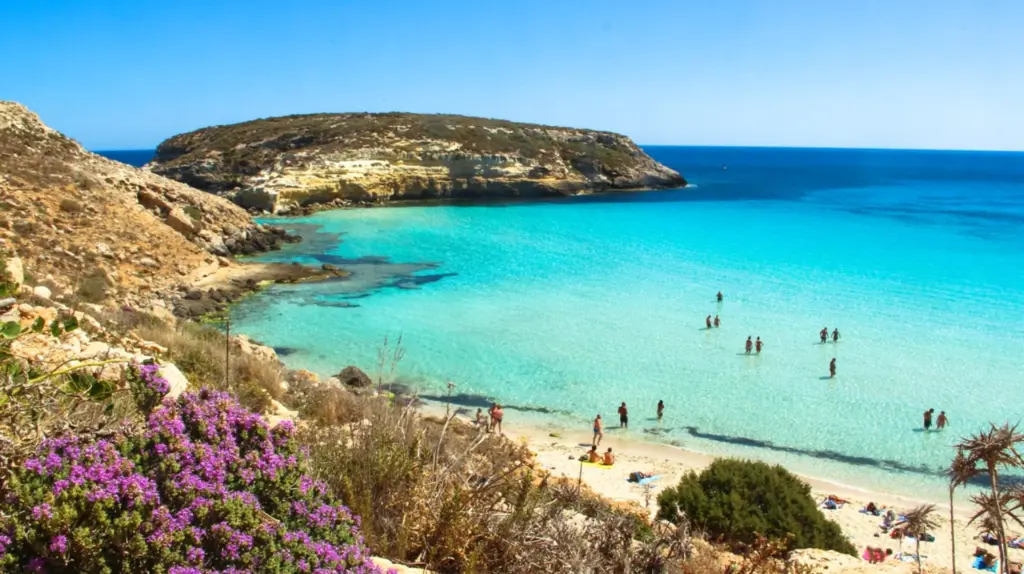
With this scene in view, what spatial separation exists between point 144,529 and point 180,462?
0.36 metres

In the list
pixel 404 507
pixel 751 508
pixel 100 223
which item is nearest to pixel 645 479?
pixel 751 508

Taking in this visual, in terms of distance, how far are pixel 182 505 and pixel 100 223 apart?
25.8m

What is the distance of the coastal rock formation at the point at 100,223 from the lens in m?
20.7

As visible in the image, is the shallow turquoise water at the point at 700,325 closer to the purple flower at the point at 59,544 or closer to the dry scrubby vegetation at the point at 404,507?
the dry scrubby vegetation at the point at 404,507

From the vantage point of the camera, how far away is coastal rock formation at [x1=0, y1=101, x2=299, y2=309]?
20.7 m

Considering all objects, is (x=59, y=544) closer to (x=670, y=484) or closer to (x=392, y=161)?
(x=670, y=484)

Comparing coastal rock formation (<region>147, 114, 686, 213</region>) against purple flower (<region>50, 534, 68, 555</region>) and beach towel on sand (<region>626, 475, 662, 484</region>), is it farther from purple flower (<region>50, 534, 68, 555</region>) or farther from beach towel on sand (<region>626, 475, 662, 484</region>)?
purple flower (<region>50, 534, 68, 555</region>)

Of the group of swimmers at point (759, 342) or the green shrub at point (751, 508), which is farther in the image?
the group of swimmers at point (759, 342)

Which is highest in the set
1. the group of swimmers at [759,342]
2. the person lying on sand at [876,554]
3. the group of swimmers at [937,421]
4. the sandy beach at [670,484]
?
the group of swimmers at [759,342]

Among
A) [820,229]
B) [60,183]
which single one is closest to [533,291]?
[60,183]

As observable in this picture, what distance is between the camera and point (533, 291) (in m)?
27.6

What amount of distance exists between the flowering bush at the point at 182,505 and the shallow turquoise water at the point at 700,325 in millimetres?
12612

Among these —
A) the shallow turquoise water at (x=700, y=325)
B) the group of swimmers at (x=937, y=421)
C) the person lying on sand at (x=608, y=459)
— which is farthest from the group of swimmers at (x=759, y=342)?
the person lying on sand at (x=608, y=459)

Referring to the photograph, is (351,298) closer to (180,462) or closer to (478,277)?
(478,277)
